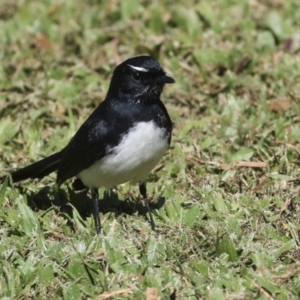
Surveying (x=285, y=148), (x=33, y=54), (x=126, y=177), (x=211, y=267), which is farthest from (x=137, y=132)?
(x=33, y=54)

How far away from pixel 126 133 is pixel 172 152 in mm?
1588

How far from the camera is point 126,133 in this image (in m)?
5.77

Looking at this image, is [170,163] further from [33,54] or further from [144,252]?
[33,54]

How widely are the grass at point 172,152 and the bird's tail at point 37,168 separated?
5.3 inches

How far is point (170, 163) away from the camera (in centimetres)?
710

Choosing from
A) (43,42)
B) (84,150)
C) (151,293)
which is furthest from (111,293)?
(43,42)

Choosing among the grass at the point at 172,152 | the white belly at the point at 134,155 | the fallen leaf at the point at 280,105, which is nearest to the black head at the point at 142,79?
the white belly at the point at 134,155

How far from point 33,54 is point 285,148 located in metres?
3.69

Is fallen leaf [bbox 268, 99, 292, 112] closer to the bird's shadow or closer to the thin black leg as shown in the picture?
the bird's shadow

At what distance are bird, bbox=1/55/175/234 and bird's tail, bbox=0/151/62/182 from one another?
43 cm

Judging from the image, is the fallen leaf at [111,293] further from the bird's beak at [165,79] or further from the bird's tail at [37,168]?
the bird's tail at [37,168]

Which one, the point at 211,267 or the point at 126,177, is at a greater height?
the point at 126,177

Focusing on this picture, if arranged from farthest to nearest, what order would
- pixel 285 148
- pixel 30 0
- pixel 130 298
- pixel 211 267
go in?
pixel 30 0, pixel 285 148, pixel 211 267, pixel 130 298

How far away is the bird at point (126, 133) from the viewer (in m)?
5.77
